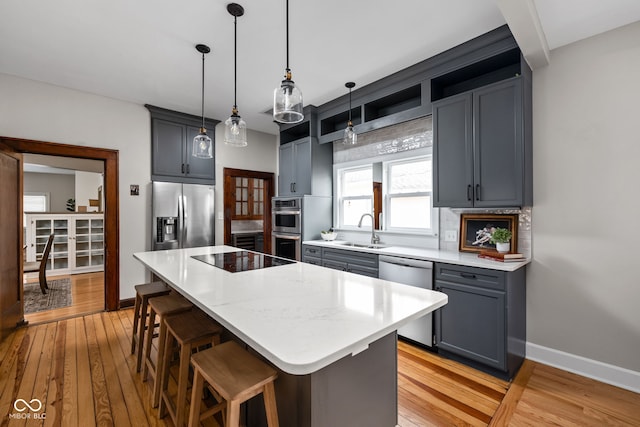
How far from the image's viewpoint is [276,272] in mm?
1994

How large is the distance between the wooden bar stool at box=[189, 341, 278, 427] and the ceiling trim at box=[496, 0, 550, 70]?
2.37 m

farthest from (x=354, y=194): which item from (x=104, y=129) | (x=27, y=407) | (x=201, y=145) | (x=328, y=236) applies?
(x=27, y=407)

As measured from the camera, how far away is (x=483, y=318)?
7.48 feet

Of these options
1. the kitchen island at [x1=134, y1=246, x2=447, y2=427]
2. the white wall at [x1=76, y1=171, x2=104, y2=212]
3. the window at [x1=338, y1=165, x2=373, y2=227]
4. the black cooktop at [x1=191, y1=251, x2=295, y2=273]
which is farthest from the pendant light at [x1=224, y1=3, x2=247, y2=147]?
the white wall at [x1=76, y1=171, x2=104, y2=212]

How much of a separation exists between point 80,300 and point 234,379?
4.40m

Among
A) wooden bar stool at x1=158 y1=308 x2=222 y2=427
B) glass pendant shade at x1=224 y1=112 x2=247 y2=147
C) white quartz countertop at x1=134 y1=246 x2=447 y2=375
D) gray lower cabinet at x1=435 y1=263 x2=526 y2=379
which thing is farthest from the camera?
glass pendant shade at x1=224 y1=112 x2=247 y2=147

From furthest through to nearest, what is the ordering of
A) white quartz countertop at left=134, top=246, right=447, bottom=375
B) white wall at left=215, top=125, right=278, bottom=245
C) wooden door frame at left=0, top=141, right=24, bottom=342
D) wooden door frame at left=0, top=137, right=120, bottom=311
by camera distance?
1. white wall at left=215, top=125, right=278, bottom=245
2. wooden door frame at left=0, top=137, right=120, bottom=311
3. wooden door frame at left=0, top=141, right=24, bottom=342
4. white quartz countertop at left=134, top=246, right=447, bottom=375

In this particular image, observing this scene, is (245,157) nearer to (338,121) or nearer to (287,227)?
(287,227)

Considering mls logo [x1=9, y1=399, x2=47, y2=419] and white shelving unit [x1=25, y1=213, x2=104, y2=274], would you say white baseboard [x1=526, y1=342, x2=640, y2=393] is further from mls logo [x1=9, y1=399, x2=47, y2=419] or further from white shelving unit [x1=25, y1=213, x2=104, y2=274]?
white shelving unit [x1=25, y1=213, x2=104, y2=274]

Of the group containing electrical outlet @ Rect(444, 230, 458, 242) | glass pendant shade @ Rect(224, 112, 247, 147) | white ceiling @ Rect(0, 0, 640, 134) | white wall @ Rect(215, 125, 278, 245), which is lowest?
electrical outlet @ Rect(444, 230, 458, 242)

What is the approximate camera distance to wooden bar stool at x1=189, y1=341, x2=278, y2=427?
1074 millimetres

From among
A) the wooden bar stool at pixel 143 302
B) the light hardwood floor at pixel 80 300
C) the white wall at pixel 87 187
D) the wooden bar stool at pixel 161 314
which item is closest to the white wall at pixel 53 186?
the white wall at pixel 87 187

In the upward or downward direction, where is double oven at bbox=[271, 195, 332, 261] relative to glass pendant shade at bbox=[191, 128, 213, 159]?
downward

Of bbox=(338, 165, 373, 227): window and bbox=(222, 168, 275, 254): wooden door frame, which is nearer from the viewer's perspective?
bbox=(338, 165, 373, 227): window
